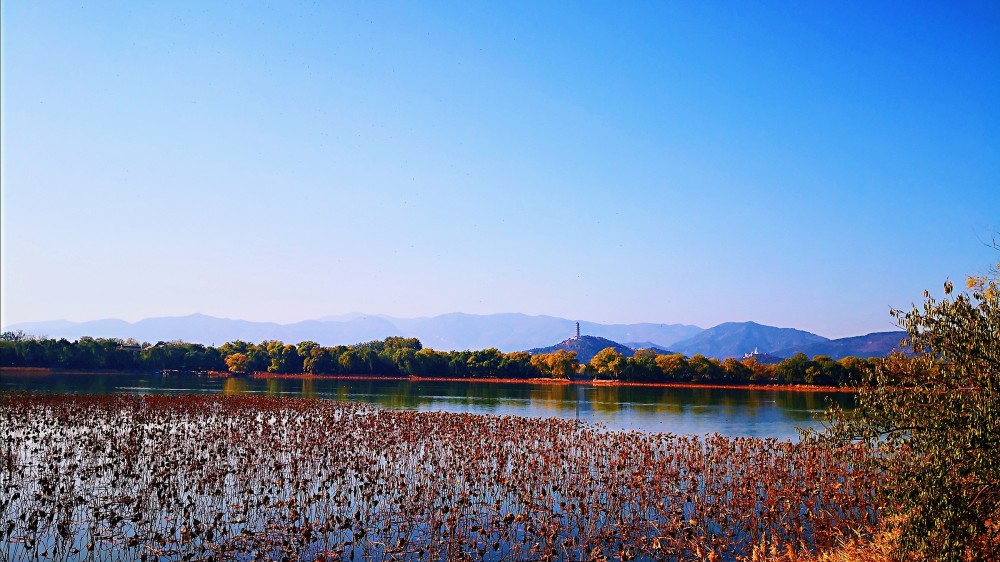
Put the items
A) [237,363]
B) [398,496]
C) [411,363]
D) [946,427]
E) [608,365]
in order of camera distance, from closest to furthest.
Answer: [946,427] → [398,496] → [608,365] → [411,363] → [237,363]

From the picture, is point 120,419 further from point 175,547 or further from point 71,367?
point 71,367

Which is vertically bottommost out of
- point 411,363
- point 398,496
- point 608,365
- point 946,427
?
point 398,496

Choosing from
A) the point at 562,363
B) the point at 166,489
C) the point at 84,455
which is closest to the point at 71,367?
the point at 562,363

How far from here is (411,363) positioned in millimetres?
161250

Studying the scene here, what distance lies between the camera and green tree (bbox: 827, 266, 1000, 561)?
1216 cm

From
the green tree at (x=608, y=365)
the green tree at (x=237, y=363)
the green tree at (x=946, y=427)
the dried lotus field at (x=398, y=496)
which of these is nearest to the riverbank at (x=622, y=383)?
the green tree at (x=608, y=365)

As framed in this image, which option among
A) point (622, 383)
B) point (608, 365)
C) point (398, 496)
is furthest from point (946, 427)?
point (608, 365)

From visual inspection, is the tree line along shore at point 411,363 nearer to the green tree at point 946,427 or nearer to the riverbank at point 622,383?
the riverbank at point 622,383

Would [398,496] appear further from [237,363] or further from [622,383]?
[237,363]

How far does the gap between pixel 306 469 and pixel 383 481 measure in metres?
3.90

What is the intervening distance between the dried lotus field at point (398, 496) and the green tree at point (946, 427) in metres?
1.86

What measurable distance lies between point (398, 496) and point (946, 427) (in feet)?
52.5

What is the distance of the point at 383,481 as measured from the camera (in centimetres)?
2500

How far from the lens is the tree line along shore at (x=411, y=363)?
133750 millimetres
